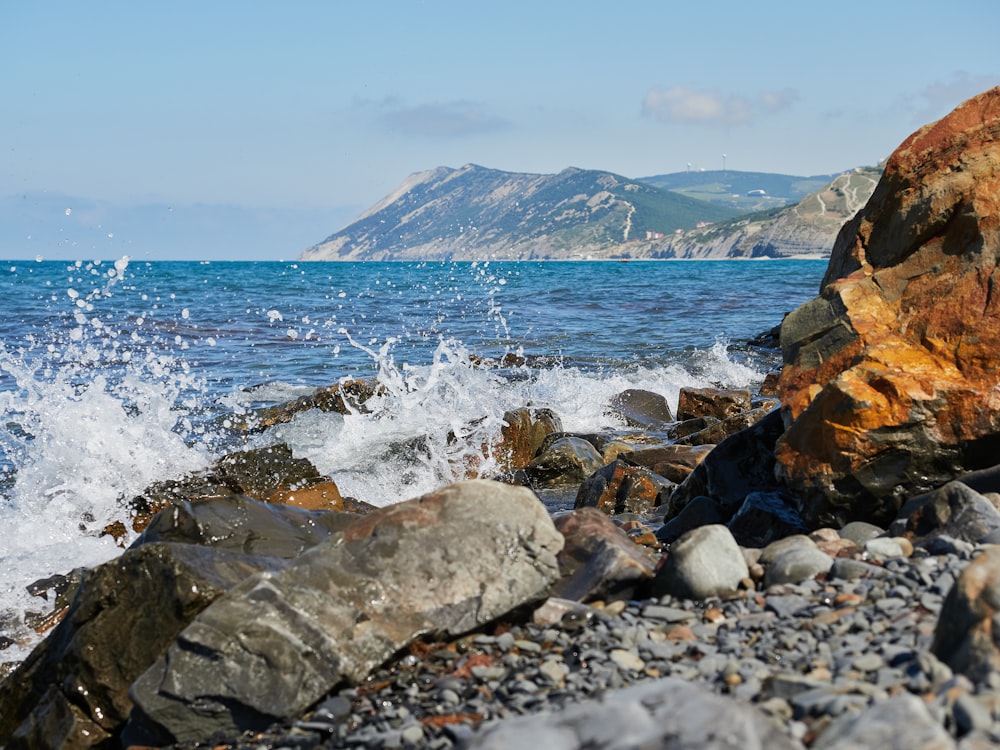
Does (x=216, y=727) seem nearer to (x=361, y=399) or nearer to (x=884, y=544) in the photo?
(x=884, y=544)

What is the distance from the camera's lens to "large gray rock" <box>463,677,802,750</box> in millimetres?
2258

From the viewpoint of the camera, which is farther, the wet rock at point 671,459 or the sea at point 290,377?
the wet rock at point 671,459

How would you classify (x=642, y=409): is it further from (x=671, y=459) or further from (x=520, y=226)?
(x=520, y=226)

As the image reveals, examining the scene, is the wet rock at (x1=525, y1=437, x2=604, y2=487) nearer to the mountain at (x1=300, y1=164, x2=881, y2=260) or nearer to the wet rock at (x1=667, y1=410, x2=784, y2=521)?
the wet rock at (x1=667, y1=410, x2=784, y2=521)

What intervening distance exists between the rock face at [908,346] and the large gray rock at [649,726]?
2862 mm

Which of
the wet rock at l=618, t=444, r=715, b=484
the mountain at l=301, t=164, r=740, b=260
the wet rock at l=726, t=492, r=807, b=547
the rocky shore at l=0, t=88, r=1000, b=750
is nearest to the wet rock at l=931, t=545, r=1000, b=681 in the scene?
the rocky shore at l=0, t=88, r=1000, b=750

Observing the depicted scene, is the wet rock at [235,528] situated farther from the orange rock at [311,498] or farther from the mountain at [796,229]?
the mountain at [796,229]

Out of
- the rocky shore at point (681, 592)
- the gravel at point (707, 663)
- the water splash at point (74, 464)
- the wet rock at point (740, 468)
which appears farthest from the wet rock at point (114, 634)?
the wet rock at point (740, 468)

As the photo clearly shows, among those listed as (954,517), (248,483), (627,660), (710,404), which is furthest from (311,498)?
(710,404)

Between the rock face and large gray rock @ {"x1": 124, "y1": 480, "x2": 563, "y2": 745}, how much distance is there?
1992 mm

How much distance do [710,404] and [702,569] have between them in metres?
7.41

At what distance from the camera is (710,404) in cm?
1112

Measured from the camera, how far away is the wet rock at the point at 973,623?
2.56m

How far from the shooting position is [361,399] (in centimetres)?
1145
